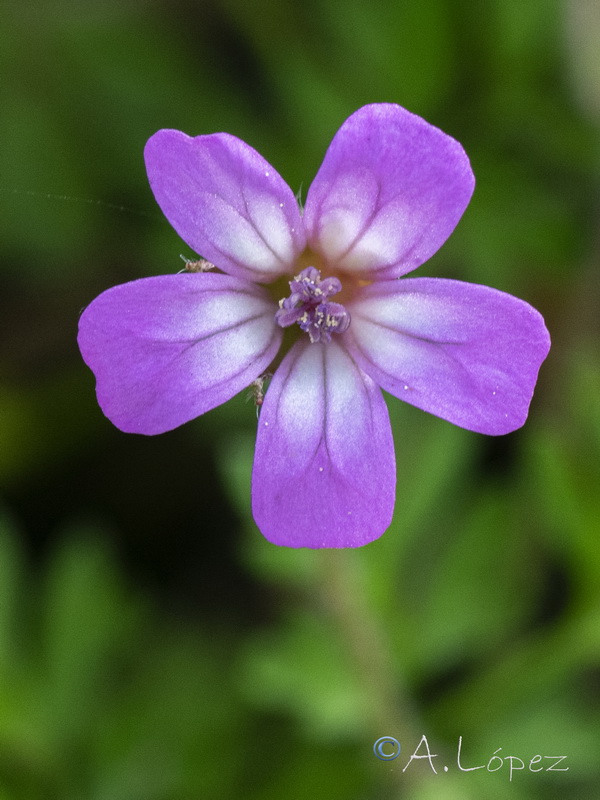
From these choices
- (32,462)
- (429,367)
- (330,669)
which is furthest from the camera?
(32,462)

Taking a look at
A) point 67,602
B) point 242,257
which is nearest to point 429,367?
point 242,257

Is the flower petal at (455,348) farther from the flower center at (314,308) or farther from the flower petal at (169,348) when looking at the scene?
the flower petal at (169,348)

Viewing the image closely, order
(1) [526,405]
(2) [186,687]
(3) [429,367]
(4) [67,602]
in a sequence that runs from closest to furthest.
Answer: (1) [526,405] → (3) [429,367] → (4) [67,602] → (2) [186,687]

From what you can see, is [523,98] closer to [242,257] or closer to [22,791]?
[242,257]

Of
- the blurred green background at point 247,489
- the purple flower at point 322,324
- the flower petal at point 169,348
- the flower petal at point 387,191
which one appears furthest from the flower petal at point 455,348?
the blurred green background at point 247,489

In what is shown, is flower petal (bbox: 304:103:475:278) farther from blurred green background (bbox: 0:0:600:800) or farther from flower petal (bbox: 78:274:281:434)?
blurred green background (bbox: 0:0:600:800)

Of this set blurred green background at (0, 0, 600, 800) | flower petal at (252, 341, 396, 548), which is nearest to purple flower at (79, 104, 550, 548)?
flower petal at (252, 341, 396, 548)

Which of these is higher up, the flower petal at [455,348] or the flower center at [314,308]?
the flower center at [314,308]
